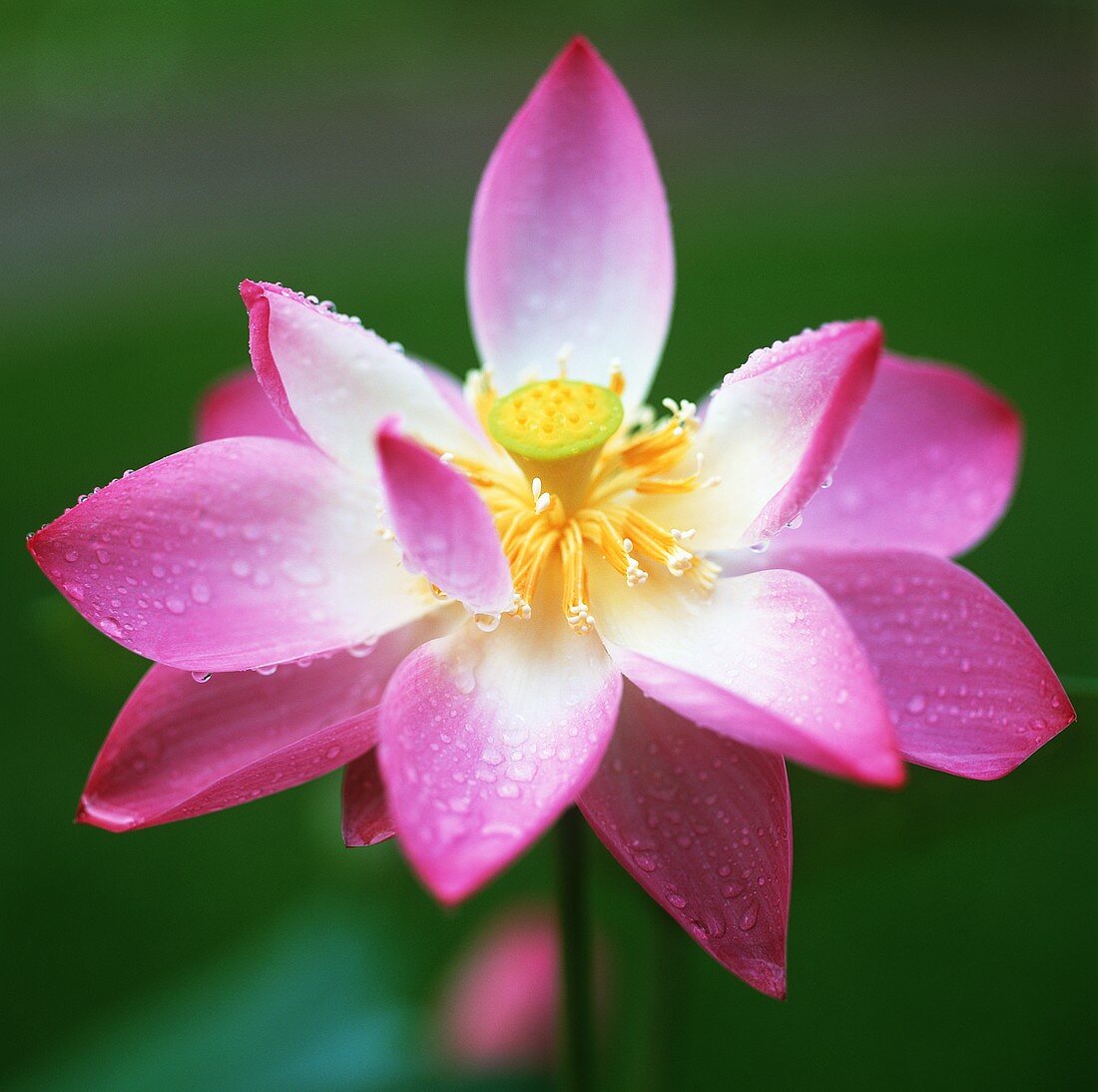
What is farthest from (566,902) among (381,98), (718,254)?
(381,98)

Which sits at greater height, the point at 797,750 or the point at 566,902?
the point at 797,750

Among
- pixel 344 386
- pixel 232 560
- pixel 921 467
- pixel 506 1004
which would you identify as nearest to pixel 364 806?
pixel 232 560

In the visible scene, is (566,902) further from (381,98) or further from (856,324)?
(381,98)

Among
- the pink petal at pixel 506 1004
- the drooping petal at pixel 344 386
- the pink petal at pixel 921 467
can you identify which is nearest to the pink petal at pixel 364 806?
the drooping petal at pixel 344 386

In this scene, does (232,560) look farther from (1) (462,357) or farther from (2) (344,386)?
(1) (462,357)

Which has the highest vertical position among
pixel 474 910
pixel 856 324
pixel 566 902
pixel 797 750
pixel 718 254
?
pixel 856 324

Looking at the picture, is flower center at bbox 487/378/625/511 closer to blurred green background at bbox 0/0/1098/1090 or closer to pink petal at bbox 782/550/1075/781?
pink petal at bbox 782/550/1075/781
